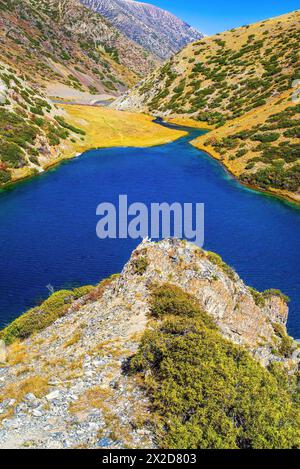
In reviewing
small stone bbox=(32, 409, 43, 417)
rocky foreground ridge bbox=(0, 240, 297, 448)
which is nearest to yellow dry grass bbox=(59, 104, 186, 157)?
rocky foreground ridge bbox=(0, 240, 297, 448)

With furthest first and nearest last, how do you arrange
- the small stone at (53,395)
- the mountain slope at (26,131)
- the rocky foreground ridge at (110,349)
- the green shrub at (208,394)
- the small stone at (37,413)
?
the mountain slope at (26,131)
the small stone at (53,395)
the small stone at (37,413)
the rocky foreground ridge at (110,349)
the green shrub at (208,394)

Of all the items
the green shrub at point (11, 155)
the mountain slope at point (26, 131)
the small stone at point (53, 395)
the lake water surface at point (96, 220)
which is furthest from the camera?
the mountain slope at point (26, 131)

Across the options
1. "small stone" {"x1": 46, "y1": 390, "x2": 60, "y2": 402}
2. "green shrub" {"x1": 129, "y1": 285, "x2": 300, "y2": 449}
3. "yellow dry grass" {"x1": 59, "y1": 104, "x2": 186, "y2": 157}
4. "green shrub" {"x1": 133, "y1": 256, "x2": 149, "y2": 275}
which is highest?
"yellow dry grass" {"x1": 59, "y1": 104, "x2": 186, "y2": 157}

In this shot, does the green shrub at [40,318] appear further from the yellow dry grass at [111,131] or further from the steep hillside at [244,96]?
the yellow dry grass at [111,131]

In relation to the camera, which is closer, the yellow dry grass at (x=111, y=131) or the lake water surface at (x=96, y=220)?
the lake water surface at (x=96, y=220)

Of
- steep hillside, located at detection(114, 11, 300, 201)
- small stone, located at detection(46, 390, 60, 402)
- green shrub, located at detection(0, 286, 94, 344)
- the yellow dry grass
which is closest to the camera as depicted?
small stone, located at detection(46, 390, 60, 402)

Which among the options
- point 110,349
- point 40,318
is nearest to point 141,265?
point 110,349

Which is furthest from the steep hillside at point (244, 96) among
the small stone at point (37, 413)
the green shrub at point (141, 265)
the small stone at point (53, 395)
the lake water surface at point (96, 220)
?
the small stone at point (37, 413)

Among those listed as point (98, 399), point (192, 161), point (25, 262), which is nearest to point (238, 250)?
point (25, 262)

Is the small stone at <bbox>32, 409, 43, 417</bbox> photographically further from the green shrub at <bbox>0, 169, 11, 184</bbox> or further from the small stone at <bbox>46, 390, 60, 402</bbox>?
the green shrub at <bbox>0, 169, 11, 184</bbox>
